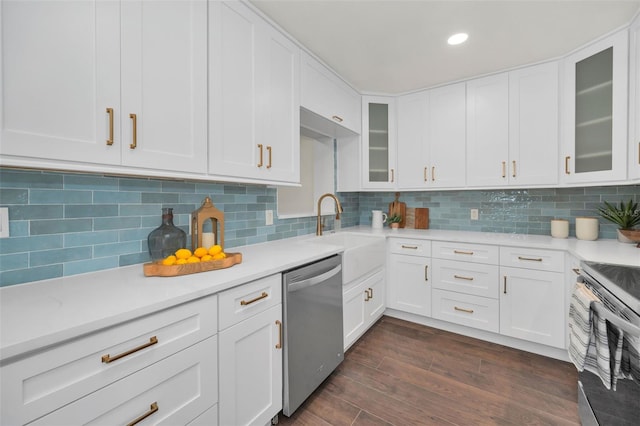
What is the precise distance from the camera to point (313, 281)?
63.0 inches

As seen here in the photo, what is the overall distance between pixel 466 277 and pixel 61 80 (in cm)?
284

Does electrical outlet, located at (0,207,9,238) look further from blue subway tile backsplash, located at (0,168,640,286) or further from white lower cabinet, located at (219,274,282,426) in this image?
white lower cabinet, located at (219,274,282,426)

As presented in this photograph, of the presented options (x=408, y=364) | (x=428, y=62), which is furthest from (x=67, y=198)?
(x=428, y=62)

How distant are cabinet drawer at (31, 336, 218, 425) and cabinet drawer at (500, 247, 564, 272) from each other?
7.45 ft

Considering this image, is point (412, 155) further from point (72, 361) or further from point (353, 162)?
point (72, 361)

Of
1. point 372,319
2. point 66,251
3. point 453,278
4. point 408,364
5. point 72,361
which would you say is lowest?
point 408,364

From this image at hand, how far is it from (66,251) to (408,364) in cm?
219

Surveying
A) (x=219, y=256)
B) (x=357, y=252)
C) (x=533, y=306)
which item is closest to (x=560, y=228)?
(x=533, y=306)

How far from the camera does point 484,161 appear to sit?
2.55 metres

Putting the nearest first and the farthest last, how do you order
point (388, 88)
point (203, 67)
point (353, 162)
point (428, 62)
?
point (203, 67) → point (428, 62) → point (388, 88) → point (353, 162)

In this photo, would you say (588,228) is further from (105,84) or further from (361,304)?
(105,84)

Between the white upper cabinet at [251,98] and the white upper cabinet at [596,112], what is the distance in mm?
2168

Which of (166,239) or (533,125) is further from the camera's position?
(533,125)

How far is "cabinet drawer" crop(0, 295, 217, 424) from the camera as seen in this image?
2.18ft
